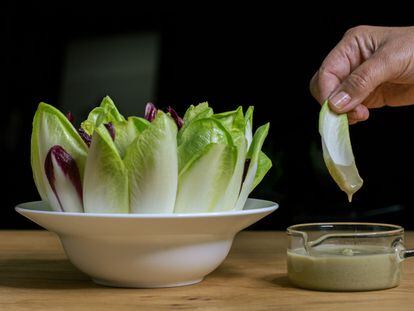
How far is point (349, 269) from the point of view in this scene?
0.77 metres

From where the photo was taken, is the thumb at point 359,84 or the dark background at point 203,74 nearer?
the thumb at point 359,84

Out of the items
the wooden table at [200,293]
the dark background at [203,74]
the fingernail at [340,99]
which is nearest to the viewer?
the wooden table at [200,293]

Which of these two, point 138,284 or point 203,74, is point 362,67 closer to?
point 138,284

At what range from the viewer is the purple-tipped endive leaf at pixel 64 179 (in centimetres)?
77

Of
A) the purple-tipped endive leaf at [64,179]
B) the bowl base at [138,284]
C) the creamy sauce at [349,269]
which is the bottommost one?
the bowl base at [138,284]

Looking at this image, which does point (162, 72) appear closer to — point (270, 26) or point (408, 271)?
point (270, 26)

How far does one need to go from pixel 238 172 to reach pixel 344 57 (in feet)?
1.35

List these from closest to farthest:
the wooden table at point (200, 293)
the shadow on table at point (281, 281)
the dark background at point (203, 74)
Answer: the wooden table at point (200, 293) → the shadow on table at point (281, 281) → the dark background at point (203, 74)

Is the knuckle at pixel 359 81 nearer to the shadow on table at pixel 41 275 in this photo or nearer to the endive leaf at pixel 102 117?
the endive leaf at pixel 102 117

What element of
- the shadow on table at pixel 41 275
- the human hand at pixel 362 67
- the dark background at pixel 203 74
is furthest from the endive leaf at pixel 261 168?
the dark background at pixel 203 74

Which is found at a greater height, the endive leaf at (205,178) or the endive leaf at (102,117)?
the endive leaf at (102,117)

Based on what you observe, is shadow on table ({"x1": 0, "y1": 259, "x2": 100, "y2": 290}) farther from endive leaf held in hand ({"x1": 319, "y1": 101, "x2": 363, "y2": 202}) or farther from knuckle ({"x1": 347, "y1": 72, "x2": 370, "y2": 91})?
knuckle ({"x1": 347, "y1": 72, "x2": 370, "y2": 91})

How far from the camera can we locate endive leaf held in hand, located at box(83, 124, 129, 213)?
2.42ft

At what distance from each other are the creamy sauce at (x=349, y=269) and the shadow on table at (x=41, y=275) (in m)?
0.24
